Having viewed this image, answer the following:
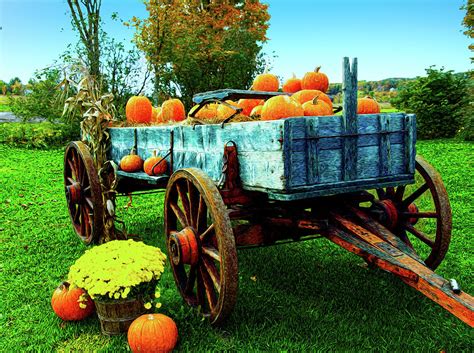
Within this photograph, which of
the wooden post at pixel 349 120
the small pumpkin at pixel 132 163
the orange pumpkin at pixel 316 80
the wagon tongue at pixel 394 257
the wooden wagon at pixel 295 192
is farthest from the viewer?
the small pumpkin at pixel 132 163

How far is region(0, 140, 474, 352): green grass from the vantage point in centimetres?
316

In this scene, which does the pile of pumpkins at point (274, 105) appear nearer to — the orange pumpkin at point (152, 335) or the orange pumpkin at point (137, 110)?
the orange pumpkin at point (137, 110)

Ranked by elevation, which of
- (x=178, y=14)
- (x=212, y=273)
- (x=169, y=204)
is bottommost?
(x=212, y=273)

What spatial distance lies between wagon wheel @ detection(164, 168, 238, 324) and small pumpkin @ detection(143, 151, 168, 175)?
559 mm

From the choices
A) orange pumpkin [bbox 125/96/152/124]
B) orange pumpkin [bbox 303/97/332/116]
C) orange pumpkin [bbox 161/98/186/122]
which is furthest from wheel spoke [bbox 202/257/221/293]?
orange pumpkin [bbox 125/96/152/124]

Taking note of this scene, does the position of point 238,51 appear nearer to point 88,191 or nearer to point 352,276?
point 88,191

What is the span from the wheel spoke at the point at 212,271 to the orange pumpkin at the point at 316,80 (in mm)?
1651

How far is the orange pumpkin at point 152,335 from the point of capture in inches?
115

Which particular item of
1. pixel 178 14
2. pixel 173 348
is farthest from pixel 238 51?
pixel 173 348

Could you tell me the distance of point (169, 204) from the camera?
3674 mm

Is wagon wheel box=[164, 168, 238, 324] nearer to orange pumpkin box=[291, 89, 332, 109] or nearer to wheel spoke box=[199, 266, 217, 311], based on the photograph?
wheel spoke box=[199, 266, 217, 311]

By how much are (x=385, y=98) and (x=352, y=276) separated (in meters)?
26.1

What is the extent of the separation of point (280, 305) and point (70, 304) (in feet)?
5.09

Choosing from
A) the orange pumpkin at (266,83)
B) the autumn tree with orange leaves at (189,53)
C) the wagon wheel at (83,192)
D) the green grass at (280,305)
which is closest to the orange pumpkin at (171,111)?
the wagon wheel at (83,192)
